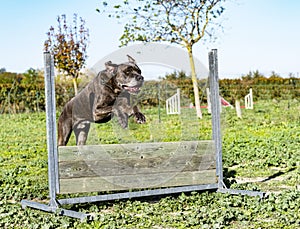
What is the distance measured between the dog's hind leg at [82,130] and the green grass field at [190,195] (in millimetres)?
299

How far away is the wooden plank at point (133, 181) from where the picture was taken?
19.3ft

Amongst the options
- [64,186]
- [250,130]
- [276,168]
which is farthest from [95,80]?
[250,130]

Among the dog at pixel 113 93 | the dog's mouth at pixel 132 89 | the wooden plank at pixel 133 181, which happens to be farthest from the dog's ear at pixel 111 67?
the wooden plank at pixel 133 181

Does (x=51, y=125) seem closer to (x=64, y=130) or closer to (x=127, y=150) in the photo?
(x=127, y=150)

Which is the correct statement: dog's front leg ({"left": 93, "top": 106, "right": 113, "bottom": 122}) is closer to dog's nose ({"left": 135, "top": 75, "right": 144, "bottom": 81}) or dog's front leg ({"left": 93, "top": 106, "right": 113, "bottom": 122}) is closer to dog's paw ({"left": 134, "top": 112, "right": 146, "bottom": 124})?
dog's paw ({"left": 134, "top": 112, "right": 146, "bottom": 124})

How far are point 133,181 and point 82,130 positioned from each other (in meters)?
1.32

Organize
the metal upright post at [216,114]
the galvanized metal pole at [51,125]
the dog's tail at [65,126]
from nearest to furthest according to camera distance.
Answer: the galvanized metal pole at [51,125] → the metal upright post at [216,114] → the dog's tail at [65,126]

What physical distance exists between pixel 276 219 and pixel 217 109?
205cm

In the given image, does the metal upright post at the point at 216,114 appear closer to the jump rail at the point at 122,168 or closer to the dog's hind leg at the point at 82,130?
the jump rail at the point at 122,168

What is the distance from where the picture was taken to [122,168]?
6.01m

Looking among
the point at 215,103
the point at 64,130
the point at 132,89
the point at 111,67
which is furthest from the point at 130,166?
the point at 215,103

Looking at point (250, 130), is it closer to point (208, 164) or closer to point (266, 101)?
point (208, 164)

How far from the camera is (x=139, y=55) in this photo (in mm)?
6379

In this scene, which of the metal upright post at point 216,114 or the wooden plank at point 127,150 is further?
the metal upright post at point 216,114
